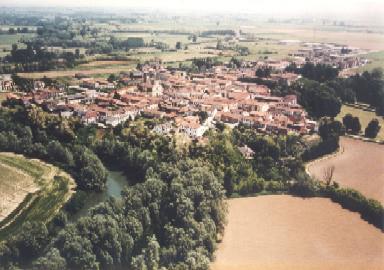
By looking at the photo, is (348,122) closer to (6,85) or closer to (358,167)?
(358,167)

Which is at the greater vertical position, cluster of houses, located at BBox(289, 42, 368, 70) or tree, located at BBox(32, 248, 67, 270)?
cluster of houses, located at BBox(289, 42, 368, 70)

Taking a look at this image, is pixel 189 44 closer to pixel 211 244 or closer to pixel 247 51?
pixel 247 51

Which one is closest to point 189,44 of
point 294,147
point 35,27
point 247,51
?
point 247,51

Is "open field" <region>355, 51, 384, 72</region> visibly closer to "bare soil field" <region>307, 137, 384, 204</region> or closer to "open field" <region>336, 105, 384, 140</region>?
"open field" <region>336, 105, 384, 140</region>

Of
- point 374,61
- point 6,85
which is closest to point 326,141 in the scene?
point 6,85

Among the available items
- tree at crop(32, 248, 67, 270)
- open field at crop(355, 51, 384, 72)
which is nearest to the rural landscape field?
tree at crop(32, 248, 67, 270)

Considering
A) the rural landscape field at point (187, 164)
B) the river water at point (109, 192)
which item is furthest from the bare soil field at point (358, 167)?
the river water at point (109, 192)
